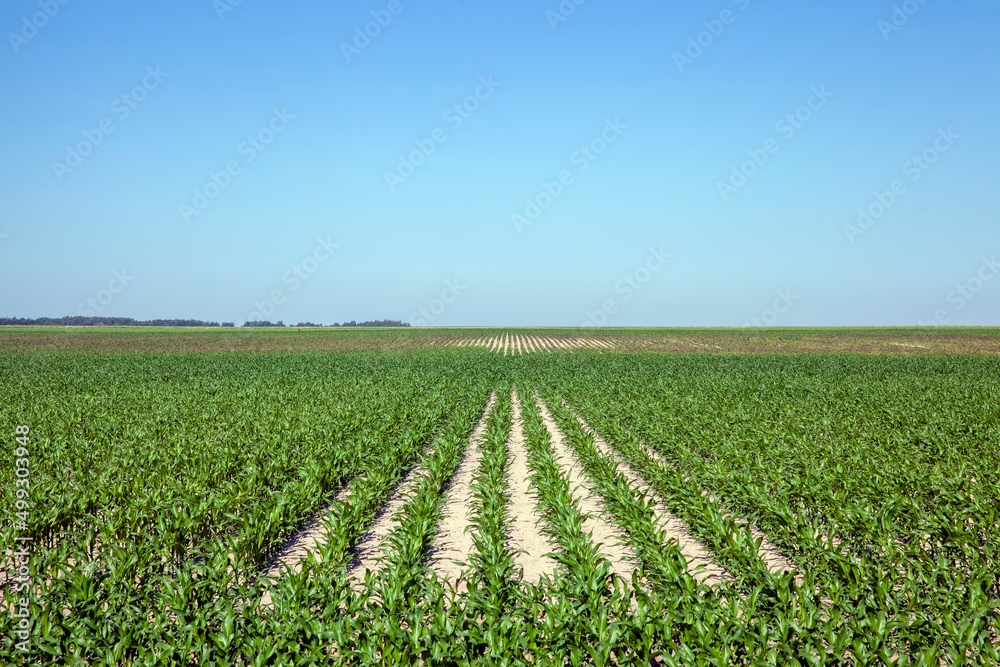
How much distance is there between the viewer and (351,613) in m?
4.45

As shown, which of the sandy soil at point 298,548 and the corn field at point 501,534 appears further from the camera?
the sandy soil at point 298,548

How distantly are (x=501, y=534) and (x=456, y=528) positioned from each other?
5.74ft

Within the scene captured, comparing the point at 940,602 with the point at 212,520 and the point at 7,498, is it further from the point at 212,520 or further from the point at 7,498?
the point at 7,498

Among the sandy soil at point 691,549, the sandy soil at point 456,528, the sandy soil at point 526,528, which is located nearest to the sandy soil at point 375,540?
the sandy soil at point 456,528

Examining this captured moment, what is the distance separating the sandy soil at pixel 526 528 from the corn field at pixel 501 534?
0.18 feet

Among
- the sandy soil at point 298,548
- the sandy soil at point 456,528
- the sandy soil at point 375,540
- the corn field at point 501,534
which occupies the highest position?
the corn field at point 501,534

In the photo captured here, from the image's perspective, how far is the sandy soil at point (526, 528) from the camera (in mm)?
6508

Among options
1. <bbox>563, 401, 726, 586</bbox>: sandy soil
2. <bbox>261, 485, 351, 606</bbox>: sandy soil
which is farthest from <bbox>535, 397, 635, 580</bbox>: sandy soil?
<bbox>261, 485, 351, 606</bbox>: sandy soil

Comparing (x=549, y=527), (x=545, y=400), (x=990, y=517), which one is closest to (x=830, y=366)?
(x=545, y=400)

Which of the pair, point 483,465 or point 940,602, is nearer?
point 940,602

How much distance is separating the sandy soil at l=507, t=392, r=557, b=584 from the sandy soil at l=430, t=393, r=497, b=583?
2.38 ft

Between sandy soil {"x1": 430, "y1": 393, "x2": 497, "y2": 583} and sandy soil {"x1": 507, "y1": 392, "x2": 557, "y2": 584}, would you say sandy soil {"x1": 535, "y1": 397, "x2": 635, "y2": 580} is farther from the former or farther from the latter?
sandy soil {"x1": 430, "y1": 393, "x2": 497, "y2": 583}

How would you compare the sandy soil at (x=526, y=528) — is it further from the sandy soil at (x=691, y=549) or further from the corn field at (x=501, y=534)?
the sandy soil at (x=691, y=549)

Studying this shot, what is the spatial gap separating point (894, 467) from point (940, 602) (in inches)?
205
